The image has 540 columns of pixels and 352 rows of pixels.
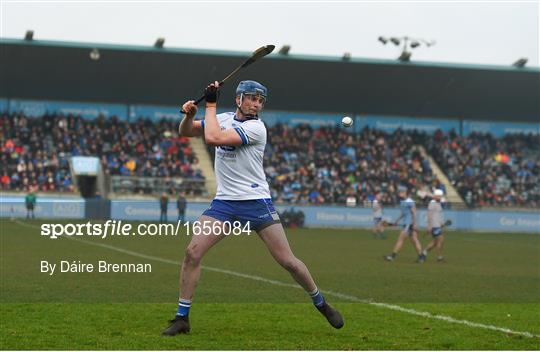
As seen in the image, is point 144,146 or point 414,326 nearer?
point 414,326

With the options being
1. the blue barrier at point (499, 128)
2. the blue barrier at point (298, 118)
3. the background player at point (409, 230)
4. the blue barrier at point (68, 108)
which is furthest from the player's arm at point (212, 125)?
the blue barrier at point (499, 128)

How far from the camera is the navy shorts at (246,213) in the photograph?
30.5ft

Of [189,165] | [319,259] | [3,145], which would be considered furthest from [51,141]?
[319,259]

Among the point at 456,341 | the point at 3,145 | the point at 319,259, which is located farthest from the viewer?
the point at 3,145

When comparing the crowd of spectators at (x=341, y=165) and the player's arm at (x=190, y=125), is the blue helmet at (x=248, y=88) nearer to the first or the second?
the player's arm at (x=190, y=125)

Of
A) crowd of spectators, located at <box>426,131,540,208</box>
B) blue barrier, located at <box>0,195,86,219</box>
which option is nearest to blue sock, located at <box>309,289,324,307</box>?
blue barrier, located at <box>0,195,86,219</box>

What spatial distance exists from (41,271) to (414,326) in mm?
8874

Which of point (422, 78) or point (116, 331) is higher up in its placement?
point (422, 78)

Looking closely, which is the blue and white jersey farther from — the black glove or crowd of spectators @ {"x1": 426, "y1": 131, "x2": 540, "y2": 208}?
crowd of spectators @ {"x1": 426, "y1": 131, "x2": 540, "y2": 208}

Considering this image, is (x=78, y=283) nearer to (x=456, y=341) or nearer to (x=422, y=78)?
(x=456, y=341)

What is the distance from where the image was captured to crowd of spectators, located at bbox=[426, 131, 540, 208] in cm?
5297

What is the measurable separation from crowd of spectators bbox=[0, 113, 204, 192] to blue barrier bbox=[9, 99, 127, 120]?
2.66ft

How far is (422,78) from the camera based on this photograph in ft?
179

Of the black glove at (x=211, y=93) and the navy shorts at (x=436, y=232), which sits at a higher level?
the black glove at (x=211, y=93)
